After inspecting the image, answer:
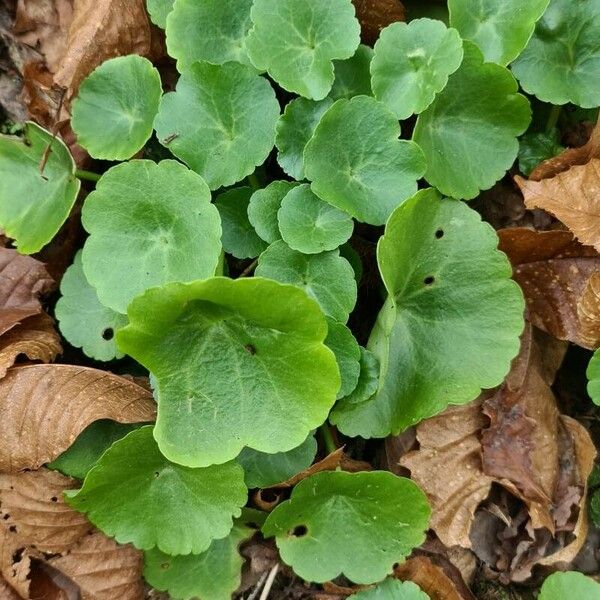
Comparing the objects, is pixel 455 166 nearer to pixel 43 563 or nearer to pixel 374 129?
pixel 374 129

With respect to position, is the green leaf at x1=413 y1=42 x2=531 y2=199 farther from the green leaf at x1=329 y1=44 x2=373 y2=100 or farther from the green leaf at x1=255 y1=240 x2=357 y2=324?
the green leaf at x1=255 y1=240 x2=357 y2=324

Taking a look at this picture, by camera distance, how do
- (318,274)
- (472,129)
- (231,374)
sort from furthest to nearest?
1. (472,129)
2. (318,274)
3. (231,374)

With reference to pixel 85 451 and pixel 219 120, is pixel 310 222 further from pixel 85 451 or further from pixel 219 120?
pixel 85 451

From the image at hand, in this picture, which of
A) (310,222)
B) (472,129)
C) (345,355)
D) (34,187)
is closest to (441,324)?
(345,355)

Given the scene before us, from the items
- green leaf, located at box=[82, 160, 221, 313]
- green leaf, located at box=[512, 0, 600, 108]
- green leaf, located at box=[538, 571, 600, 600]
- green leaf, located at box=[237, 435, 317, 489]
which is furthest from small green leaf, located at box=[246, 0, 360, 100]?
green leaf, located at box=[538, 571, 600, 600]

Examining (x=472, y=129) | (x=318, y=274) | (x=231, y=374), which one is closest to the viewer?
(x=231, y=374)

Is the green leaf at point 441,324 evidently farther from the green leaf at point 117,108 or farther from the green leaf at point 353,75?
the green leaf at point 117,108
